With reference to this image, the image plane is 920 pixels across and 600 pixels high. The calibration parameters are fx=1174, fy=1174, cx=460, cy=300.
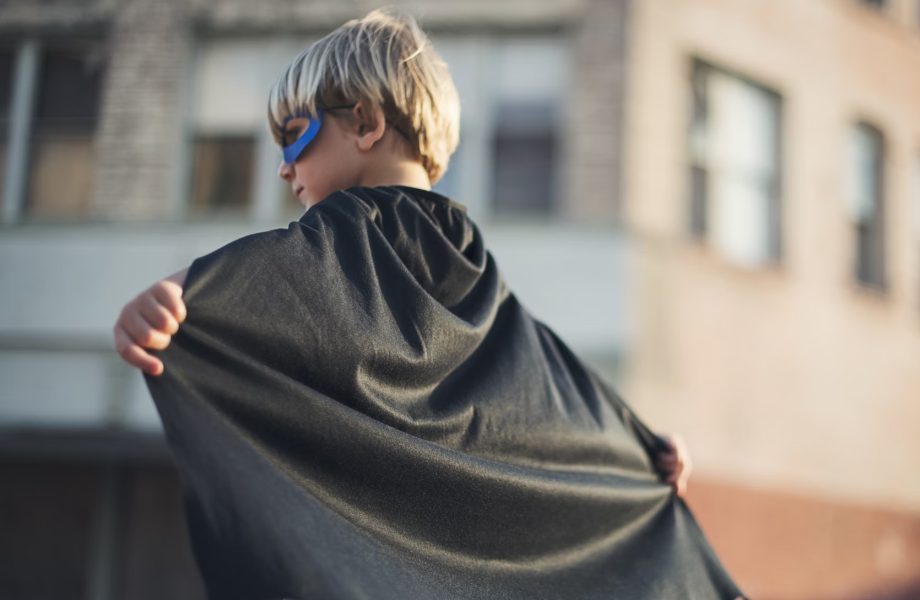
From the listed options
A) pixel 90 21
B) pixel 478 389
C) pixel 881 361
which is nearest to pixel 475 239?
pixel 478 389

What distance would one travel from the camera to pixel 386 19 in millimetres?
2477

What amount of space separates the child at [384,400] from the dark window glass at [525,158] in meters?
8.14

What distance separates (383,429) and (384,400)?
0.23 feet

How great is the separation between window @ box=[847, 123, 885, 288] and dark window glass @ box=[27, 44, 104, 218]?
8.25m

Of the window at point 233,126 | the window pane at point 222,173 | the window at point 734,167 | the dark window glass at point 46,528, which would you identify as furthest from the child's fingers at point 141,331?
the dark window glass at point 46,528

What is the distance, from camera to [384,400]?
206 cm

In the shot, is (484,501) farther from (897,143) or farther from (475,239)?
(897,143)

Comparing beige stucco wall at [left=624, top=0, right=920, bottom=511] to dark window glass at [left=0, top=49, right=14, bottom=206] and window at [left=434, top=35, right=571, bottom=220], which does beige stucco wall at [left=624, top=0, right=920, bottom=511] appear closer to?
window at [left=434, top=35, right=571, bottom=220]

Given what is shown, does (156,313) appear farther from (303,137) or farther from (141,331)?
(303,137)

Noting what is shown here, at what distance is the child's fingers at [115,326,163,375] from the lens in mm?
1792

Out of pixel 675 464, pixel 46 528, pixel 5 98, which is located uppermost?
pixel 5 98

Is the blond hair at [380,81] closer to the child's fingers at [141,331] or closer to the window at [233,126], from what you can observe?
the child's fingers at [141,331]

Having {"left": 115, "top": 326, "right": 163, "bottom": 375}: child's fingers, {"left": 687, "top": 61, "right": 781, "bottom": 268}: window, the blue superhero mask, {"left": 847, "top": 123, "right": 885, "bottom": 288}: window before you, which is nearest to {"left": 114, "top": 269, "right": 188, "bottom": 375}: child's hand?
{"left": 115, "top": 326, "right": 163, "bottom": 375}: child's fingers

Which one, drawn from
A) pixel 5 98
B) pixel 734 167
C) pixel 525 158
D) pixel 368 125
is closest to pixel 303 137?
pixel 368 125
